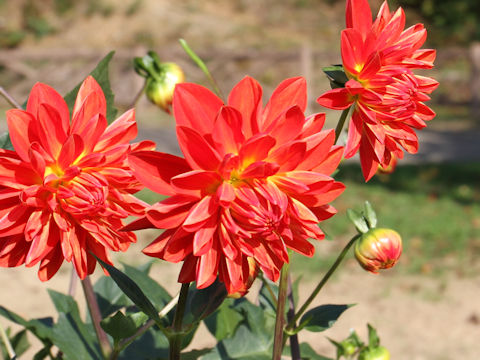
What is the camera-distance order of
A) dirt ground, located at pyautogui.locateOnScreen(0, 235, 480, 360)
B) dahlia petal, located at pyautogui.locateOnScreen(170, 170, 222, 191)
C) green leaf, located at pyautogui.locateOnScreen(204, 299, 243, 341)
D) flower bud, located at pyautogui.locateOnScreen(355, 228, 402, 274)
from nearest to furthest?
1. dahlia petal, located at pyautogui.locateOnScreen(170, 170, 222, 191)
2. flower bud, located at pyautogui.locateOnScreen(355, 228, 402, 274)
3. green leaf, located at pyautogui.locateOnScreen(204, 299, 243, 341)
4. dirt ground, located at pyautogui.locateOnScreen(0, 235, 480, 360)

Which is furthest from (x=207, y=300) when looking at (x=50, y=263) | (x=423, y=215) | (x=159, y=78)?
(x=423, y=215)

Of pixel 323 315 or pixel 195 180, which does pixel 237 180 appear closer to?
pixel 195 180

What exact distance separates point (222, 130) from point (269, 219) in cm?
9

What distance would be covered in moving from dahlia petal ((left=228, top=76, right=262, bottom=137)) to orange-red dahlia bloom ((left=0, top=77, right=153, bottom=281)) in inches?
4.5

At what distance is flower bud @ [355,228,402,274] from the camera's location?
0.77 meters

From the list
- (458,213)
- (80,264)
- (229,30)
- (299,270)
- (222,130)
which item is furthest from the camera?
(229,30)

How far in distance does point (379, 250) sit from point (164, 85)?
0.54m

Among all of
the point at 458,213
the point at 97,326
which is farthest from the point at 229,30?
the point at 97,326

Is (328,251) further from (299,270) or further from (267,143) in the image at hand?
(267,143)

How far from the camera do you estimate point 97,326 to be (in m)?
0.88

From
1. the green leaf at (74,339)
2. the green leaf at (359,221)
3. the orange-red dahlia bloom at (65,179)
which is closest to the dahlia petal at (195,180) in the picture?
the orange-red dahlia bloom at (65,179)

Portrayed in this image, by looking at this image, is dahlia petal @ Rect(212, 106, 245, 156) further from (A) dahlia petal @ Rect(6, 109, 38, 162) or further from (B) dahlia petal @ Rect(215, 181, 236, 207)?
(A) dahlia petal @ Rect(6, 109, 38, 162)

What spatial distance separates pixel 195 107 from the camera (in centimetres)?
54

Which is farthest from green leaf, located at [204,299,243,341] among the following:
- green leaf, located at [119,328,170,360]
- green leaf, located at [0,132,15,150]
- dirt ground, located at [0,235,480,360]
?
dirt ground, located at [0,235,480,360]
